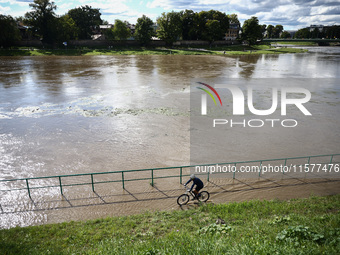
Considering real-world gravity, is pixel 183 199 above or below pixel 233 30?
below

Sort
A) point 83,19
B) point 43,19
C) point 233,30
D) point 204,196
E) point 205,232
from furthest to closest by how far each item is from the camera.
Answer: point 233,30, point 83,19, point 43,19, point 204,196, point 205,232

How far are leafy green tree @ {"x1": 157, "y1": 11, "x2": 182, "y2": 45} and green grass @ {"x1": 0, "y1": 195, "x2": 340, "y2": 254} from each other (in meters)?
87.0

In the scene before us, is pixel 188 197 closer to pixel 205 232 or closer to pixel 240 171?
pixel 205 232

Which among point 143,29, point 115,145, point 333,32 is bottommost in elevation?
point 115,145

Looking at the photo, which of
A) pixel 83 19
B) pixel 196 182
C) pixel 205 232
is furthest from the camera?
pixel 83 19

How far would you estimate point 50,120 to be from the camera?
866 inches

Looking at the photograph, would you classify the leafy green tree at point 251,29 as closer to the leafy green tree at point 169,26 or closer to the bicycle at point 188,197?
the leafy green tree at point 169,26

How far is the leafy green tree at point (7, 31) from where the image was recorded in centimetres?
6800

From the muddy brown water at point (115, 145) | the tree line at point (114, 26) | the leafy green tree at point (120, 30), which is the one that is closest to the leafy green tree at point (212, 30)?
the tree line at point (114, 26)

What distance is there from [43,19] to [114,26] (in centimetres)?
2363

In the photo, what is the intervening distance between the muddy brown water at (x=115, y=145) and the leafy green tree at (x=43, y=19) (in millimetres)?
52727

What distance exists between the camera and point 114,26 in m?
88.9

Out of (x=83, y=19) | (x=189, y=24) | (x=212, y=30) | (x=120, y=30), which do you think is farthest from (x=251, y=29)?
(x=83, y=19)

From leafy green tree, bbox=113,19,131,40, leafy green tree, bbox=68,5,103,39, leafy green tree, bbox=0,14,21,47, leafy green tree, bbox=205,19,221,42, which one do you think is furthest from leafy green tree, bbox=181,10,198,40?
leafy green tree, bbox=0,14,21,47
